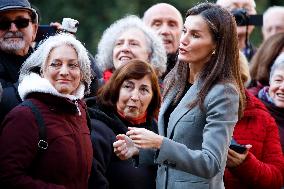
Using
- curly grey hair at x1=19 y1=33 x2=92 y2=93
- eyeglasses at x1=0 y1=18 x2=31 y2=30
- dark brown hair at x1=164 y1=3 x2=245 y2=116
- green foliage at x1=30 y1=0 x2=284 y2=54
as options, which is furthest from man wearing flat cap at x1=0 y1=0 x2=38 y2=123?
green foliage at x1=30 y1=0 x2=284 y2=54

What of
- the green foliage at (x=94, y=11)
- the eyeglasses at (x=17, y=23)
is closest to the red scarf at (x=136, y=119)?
the eyeglasses at (x=17, y=23)

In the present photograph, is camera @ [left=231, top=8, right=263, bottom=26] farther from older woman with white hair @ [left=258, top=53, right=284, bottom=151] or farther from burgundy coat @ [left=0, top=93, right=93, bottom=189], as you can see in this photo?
burgundy coat @ [left=0, top=93, right=93, bottom=189]

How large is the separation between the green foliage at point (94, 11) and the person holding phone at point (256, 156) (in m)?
15.6

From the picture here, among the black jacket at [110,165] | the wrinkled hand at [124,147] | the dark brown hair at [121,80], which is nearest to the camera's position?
the wrinkled hand at [124,147]

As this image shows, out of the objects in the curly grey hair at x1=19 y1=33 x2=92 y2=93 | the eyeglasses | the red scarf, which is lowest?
the red scarf

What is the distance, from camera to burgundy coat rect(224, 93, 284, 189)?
5617mm

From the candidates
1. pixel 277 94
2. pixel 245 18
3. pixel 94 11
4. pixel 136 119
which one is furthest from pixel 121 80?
pixel 94 11

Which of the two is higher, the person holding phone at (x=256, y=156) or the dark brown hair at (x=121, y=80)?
the dark brown hair at (x=121, y=80)

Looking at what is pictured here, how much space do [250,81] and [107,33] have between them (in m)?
1.24

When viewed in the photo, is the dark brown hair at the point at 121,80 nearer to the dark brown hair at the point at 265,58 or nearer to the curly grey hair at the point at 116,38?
the curly grey hair at the point at 116,38

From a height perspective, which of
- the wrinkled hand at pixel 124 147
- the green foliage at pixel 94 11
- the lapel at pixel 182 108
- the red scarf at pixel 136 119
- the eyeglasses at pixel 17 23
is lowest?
the green foliage at pixel 94 11

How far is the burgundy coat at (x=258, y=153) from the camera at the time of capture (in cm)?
562

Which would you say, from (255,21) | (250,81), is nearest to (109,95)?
(250,81)

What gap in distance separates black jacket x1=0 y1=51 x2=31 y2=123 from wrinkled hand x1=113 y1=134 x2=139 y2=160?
68cm
